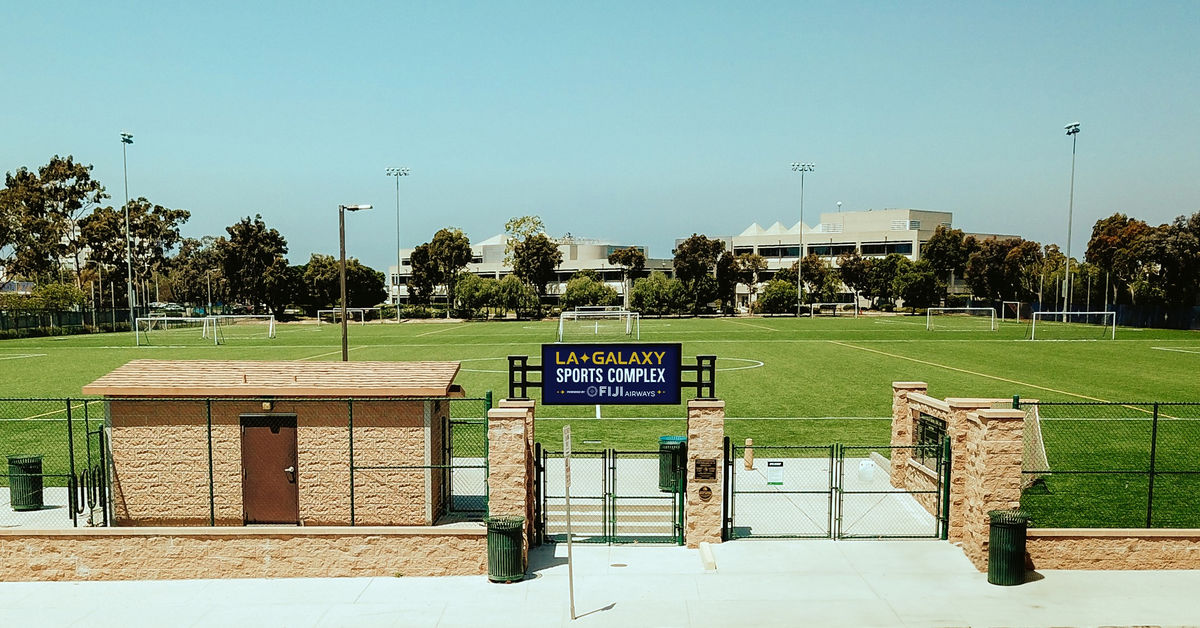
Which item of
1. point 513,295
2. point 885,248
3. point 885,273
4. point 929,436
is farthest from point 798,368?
point 885,248

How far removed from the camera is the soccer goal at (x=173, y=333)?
200 feet

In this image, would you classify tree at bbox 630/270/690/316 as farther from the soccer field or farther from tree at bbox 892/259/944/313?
tree at bbox 892/259/944/313

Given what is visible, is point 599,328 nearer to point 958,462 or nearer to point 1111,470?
point 1111,470

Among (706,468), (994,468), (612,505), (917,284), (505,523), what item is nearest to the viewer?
(505,523)

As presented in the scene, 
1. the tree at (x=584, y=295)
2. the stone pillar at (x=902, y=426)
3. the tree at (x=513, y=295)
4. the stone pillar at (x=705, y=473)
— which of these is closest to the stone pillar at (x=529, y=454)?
the stone pillar at (x=705, y=473)

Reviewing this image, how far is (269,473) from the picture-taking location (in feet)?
45.5

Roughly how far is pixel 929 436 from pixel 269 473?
1316 centimetres

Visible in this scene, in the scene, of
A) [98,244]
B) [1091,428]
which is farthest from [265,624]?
[98,244]

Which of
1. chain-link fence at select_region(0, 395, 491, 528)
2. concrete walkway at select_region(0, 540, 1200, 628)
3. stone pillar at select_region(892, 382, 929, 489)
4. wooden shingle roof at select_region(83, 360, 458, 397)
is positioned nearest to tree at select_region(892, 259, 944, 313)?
stone pillar at select_region(892, 382, 929, 489)

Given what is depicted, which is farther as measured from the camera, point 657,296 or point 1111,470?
point 657,296

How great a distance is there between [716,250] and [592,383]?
337 feet

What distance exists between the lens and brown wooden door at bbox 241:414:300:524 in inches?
544

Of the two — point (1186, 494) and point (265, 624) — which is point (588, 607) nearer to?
point (265, 624)

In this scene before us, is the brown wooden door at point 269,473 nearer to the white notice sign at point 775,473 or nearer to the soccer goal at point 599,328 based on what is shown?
the white notice sign at point 775,473
